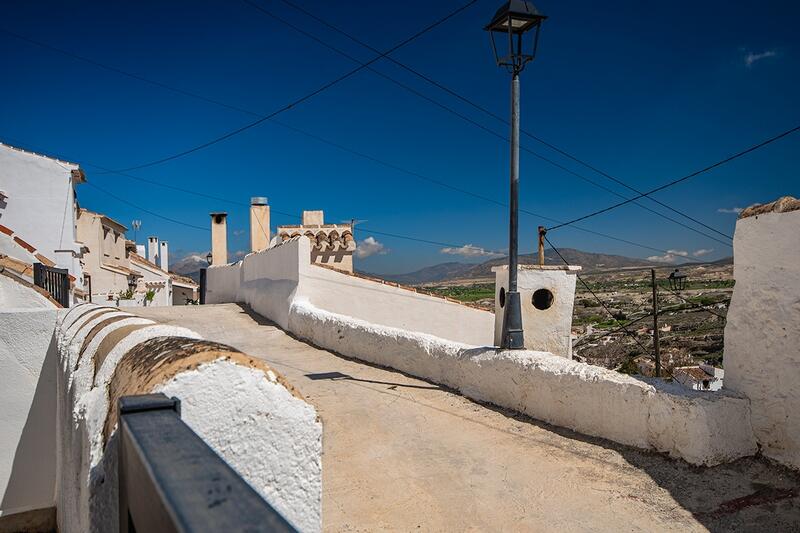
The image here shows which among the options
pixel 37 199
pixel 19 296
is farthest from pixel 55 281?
pixel 37 199

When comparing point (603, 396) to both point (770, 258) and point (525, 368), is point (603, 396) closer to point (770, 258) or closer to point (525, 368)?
point (525, 368)

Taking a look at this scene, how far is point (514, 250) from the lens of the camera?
5738 mm

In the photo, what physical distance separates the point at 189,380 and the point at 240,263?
52.8 feet

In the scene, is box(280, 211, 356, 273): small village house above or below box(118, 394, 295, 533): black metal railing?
above

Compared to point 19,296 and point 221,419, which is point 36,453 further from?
point 221,419

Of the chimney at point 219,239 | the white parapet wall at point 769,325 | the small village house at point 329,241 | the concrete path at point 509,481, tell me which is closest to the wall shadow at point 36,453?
the concrete path at point 509,481

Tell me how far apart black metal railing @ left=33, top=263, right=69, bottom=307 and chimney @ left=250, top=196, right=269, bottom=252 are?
8.69 m

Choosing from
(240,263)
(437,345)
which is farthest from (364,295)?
(437,345)

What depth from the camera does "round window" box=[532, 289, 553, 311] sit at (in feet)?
30.4

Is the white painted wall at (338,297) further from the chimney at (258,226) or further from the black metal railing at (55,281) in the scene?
the black metal railing at (55,281)

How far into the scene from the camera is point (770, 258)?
367cm

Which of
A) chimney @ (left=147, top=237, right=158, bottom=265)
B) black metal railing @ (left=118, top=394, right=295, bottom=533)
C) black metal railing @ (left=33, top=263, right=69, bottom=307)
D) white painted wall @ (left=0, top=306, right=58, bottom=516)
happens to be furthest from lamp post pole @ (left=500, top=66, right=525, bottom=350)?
chimney @ (left=147, top=237, right=158, bottom=265)

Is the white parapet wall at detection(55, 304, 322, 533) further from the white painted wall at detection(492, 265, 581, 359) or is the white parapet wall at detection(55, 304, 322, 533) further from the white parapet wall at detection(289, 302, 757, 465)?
the white painted wall at detection(492, 265, 581, 359)

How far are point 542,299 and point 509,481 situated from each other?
5.81 meters
